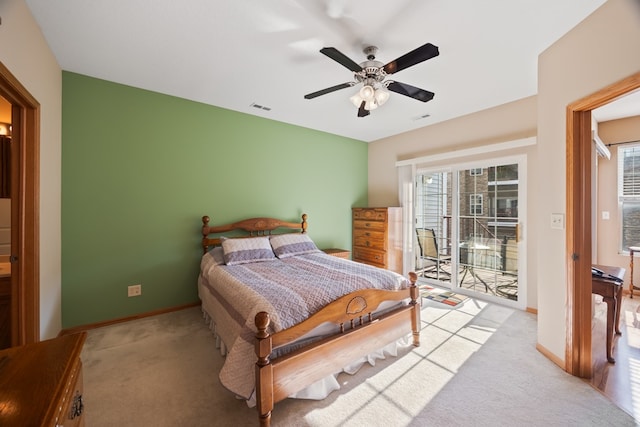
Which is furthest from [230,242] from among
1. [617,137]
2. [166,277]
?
[617,137]

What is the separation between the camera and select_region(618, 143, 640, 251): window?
373 cm

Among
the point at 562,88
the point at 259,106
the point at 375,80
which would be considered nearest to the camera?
the point at 562,88

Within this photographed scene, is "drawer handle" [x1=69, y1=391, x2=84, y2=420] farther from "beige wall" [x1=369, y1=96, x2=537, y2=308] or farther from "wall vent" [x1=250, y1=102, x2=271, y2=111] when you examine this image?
"beige wall" [x1=369, y1=96, x2=537, y2=308]

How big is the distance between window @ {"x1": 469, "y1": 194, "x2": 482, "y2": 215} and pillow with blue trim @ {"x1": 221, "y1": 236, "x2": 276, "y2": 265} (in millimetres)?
2961

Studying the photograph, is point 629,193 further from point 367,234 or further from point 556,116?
point 367,234

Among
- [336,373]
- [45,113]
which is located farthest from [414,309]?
[45,113]

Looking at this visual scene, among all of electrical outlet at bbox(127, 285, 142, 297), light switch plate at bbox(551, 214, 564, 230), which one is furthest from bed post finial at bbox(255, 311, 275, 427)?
light switch plate at bbox(551, 214, 564, 230)

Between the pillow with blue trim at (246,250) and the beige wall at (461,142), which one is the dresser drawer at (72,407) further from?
the beige wall at (461,142)

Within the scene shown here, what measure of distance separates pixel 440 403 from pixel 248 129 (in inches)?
147

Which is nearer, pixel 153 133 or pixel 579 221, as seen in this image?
pixel 579 221

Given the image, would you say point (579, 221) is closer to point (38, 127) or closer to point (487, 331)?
point (487, 331)

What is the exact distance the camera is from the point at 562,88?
2141mm

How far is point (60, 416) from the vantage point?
74cm

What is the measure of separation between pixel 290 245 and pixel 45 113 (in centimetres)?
268
